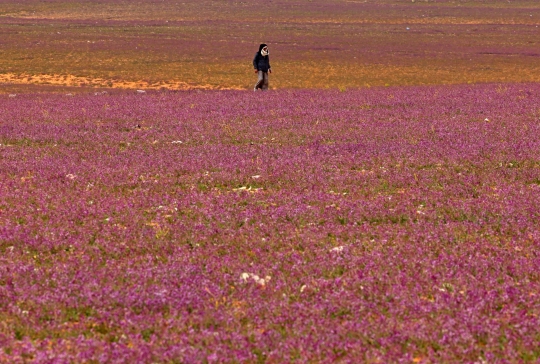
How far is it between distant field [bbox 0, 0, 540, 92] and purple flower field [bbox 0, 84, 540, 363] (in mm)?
→ 28758

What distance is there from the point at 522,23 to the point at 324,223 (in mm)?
110035

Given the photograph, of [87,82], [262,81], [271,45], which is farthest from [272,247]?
[271,45]

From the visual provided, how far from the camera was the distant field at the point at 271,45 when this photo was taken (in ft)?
164

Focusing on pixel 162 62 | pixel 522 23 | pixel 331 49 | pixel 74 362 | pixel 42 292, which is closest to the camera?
pixel 74 362

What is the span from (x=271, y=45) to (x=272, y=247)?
225 ft

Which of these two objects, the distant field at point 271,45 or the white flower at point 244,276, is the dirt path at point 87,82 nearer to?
the distant field at point 271,45

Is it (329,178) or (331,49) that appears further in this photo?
(331,49)

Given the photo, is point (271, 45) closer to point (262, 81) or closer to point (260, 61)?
point (262, 81)

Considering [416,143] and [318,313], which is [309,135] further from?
[318,313]

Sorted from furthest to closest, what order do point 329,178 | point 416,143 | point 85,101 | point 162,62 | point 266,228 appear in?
point 162,62 < point 85,101 < point 416,143 < point 329,178 < point 266,228

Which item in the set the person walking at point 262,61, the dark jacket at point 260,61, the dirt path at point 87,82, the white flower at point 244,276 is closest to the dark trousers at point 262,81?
the person walking at point 262,61

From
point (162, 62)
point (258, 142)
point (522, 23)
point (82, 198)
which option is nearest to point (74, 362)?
point (82, 198)

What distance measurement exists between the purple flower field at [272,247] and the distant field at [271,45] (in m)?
28.8

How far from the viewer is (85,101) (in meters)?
28.5
